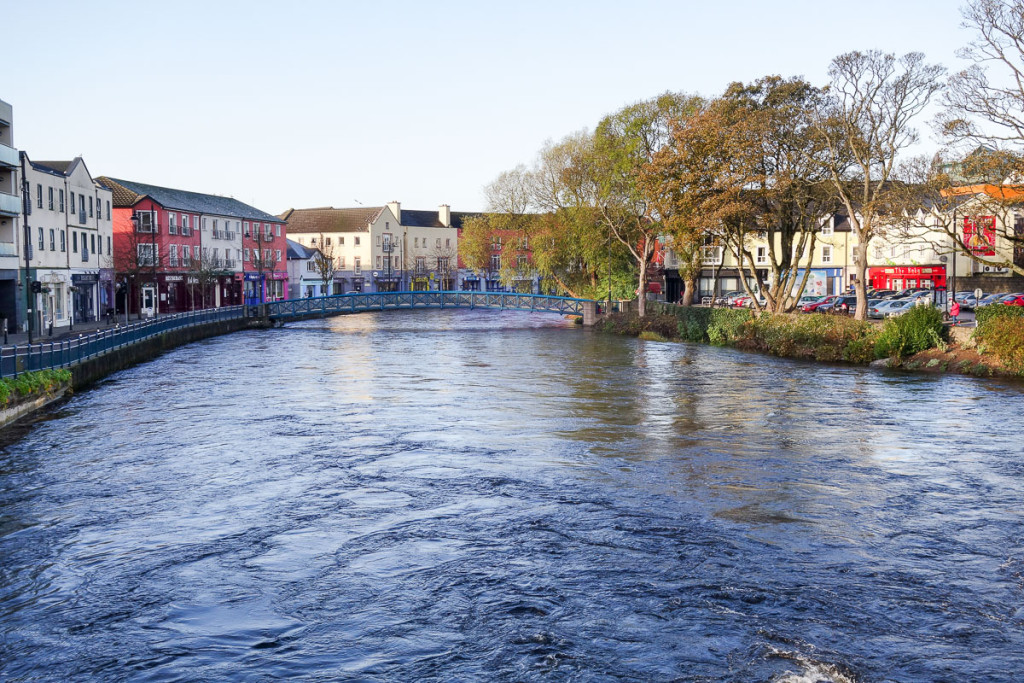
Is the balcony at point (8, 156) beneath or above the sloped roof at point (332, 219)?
beneath

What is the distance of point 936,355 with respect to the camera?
125ft

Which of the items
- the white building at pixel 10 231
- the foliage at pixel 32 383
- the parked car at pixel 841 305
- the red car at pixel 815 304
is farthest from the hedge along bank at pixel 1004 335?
the white building at pixel 10 231

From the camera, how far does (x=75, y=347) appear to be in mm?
33219

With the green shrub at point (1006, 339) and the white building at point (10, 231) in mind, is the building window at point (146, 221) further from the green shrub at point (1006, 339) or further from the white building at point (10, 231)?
the green shrub at point (1006, 339)

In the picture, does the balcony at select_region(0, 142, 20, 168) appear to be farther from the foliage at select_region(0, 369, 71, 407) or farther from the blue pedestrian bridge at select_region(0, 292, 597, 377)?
the foliage at select_region(0, 369, 71, 407)

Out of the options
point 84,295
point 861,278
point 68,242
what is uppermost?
point 68,242

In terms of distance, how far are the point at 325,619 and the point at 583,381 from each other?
2519 centimetres

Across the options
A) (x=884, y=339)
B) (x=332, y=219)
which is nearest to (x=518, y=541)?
(x=884, y=339)

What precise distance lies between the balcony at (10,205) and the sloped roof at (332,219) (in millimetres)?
77662

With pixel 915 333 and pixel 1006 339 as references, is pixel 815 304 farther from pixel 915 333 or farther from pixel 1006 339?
pixel 1006 339

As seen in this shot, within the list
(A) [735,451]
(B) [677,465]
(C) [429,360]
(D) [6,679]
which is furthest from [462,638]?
(C) [429,360]

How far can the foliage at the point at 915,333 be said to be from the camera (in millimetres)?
38906

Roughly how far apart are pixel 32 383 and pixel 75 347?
5.79 m

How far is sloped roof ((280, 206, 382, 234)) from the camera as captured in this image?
5138 inches
